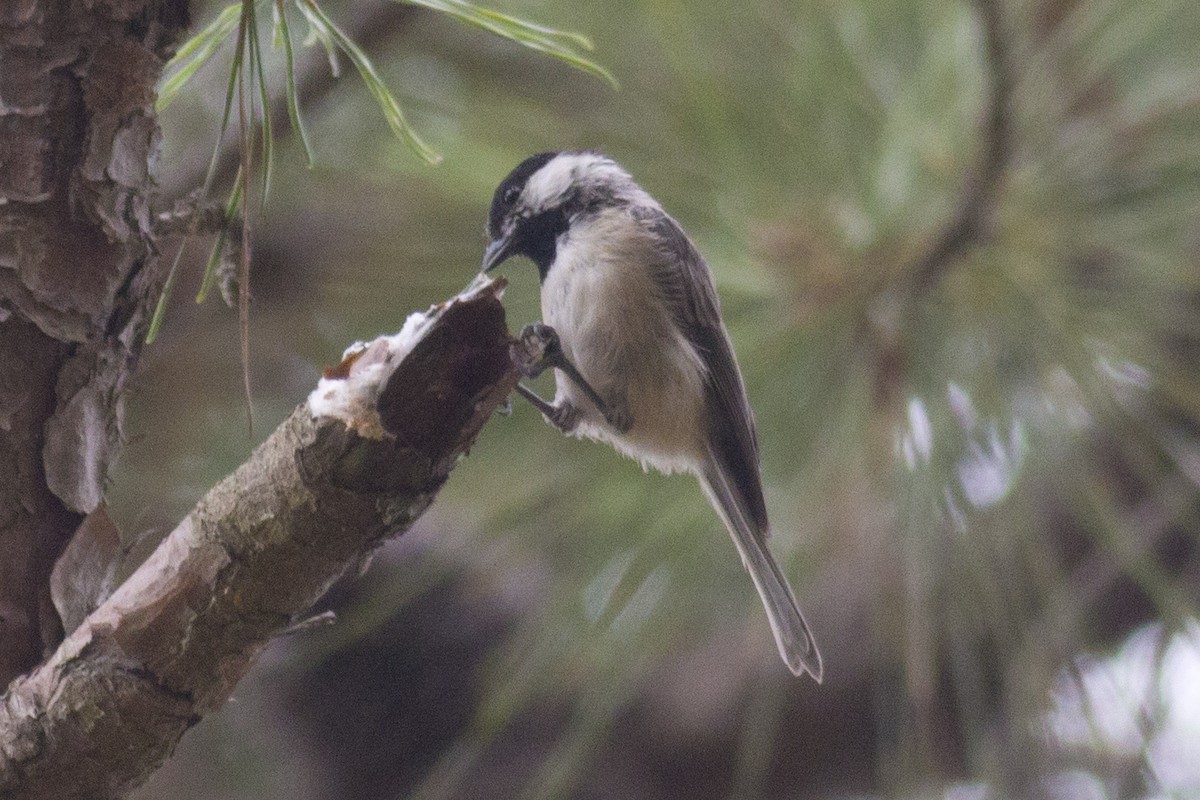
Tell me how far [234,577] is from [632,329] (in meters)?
0.89

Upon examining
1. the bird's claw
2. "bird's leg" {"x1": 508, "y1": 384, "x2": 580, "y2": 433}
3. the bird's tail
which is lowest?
the bird's tail

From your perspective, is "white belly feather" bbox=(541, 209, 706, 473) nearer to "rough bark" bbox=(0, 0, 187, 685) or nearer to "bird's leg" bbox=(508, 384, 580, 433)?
"bird's leg" bbox=(508, 384, 580, 433)

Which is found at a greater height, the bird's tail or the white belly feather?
the white belly feather

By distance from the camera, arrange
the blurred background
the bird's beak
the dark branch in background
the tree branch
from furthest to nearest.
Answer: the bird's beak < the blurred background < the dark branch in background < the tree branch

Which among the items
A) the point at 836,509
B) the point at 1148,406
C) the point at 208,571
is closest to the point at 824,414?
the point at 836,509

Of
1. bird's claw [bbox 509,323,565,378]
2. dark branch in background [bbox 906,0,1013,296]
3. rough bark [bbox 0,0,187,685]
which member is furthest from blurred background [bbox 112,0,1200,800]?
rough bark [bbox 0,0,187,685]

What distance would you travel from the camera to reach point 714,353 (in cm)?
154

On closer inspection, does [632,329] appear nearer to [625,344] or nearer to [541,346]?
[625,344]

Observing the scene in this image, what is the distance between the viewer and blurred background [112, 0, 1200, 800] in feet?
4.30

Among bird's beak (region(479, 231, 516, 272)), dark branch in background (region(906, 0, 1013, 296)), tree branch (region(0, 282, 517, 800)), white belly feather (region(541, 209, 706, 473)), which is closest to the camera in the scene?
tree branch (region(0, 282, 517, 800))

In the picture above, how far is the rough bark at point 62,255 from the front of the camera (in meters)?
0.81

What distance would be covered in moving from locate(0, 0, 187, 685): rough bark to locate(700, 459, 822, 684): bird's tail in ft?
2.36

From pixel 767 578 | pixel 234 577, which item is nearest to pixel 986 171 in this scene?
pixel 767 578

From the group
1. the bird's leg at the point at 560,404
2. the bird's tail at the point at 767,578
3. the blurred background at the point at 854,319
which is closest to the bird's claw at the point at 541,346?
the bird's leg at the point at 560,404
